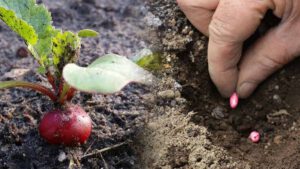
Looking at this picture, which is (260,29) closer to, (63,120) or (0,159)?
(63,120)

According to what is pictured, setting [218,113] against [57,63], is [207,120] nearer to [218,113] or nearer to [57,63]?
[218,113]

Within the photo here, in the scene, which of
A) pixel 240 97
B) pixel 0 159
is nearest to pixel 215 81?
pixel 240 97

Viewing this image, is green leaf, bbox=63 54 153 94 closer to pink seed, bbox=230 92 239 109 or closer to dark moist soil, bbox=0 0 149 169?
dark moist soil, bbox=0 0 149 169

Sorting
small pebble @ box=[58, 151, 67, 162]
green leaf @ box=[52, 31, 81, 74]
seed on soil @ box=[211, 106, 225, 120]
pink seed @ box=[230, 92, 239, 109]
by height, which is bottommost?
seed on soil @ box=[211, 106, 225, 120]

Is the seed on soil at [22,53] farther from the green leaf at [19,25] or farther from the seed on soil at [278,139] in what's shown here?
the seed on soil at [278,139]

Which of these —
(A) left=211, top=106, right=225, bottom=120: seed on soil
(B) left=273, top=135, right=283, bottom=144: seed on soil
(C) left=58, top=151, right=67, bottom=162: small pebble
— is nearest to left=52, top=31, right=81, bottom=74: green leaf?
(C) left=58, top=151, right=67, bottom=162: small pebble

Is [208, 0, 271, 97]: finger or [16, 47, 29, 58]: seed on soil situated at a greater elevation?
[208, 0, 271, 97]: finger
